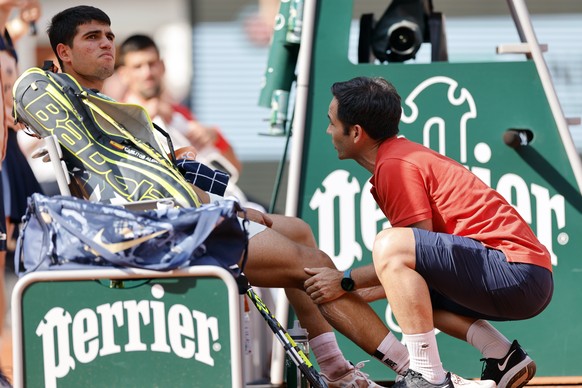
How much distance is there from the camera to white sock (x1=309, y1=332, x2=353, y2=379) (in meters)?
4.15

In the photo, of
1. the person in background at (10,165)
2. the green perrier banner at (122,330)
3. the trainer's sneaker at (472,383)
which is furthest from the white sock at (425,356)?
the person in background at (10,165)

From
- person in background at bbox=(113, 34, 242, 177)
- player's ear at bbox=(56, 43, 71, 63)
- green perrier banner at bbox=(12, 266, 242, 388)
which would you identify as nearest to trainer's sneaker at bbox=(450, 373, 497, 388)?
green perrier banner at bbox=(12, 266, 242, 388)

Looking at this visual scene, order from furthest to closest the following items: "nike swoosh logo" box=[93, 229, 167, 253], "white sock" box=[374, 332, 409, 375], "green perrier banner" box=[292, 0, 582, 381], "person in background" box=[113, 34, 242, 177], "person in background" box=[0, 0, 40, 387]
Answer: "person in background" box=[113, 34, 242, 177] → "person in background" box=[0, 0, 40, 387] → "green perrier banner" box=[292, 0, 582, 381] → "white sock" box=[374, 332, 409, 375] → "nike swoosh logo" box=[93, 229, 167, 253]

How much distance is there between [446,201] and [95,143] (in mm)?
1155

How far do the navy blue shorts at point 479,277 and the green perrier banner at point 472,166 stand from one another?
1.02 meters

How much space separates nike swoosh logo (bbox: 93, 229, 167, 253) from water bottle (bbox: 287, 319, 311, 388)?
2.86ft

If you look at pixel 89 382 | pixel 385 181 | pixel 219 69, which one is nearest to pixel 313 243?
pixel 385 181

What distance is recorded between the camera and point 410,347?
3857 millimetres

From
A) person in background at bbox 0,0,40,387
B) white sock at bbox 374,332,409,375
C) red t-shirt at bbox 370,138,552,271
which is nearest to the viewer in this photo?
red t-shirt at bbox 370,138,552,271

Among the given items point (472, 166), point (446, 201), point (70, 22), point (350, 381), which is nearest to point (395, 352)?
point (350, 381)

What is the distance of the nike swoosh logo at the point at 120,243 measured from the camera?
336 centimetres

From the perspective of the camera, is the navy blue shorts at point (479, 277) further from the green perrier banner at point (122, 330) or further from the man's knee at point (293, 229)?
the green perrier banner at point (122, 330)

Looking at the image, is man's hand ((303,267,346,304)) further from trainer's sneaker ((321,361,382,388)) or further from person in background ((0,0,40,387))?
person in background ((0,0,40,387))

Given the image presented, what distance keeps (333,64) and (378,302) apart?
1017mm
